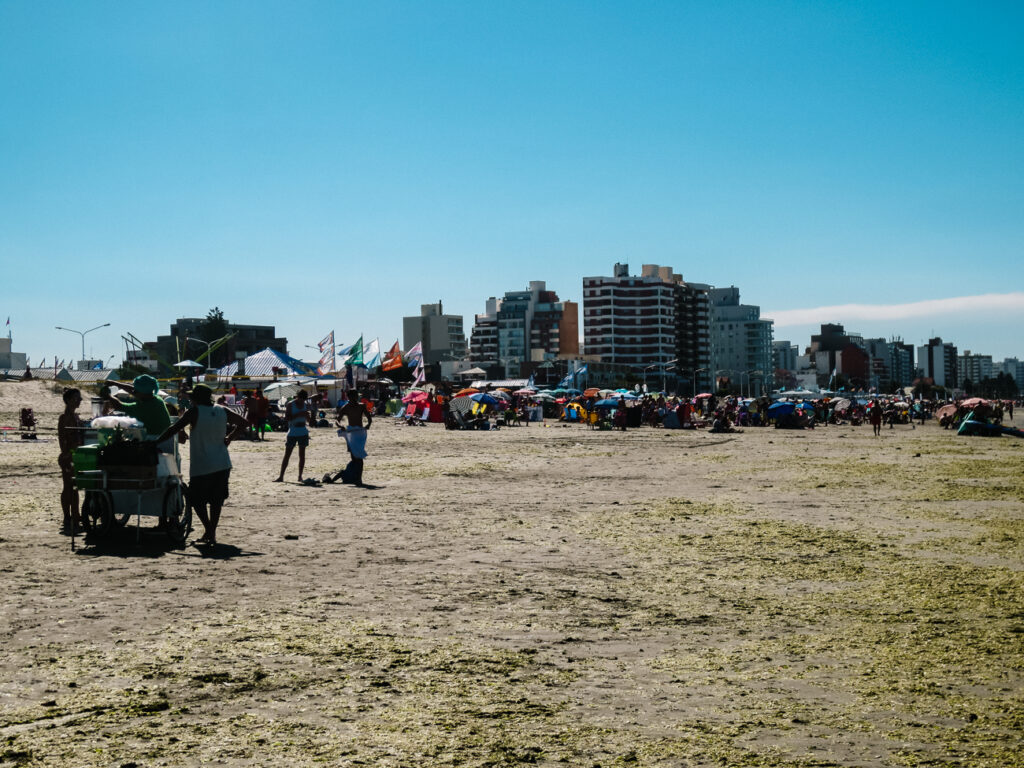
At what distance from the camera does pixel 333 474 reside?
20438 mm

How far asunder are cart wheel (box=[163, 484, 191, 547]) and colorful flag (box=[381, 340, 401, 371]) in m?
57.8

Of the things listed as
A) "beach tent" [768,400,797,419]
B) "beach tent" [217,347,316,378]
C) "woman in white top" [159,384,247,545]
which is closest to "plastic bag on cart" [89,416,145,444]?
"woman in white top" [159,384,247,545]

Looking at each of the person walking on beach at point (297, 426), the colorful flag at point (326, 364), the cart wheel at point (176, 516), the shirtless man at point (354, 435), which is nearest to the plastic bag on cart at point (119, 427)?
the cart wheel at point (176, 516)

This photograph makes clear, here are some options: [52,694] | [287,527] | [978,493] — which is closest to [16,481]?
[287,527]

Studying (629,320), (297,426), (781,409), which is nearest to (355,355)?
(781,409)

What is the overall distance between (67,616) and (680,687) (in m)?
4.88

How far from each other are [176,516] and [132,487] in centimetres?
63

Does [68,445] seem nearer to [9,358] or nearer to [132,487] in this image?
[132,487]

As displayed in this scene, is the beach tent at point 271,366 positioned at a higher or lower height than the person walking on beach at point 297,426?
higher

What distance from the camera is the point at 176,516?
1131 centimetres

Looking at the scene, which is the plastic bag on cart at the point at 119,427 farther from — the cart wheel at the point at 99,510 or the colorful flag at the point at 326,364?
the colorful flag at the point at 326,364

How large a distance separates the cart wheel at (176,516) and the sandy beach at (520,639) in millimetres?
479

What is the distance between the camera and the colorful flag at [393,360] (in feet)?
231

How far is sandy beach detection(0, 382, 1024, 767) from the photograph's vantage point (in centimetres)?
498
